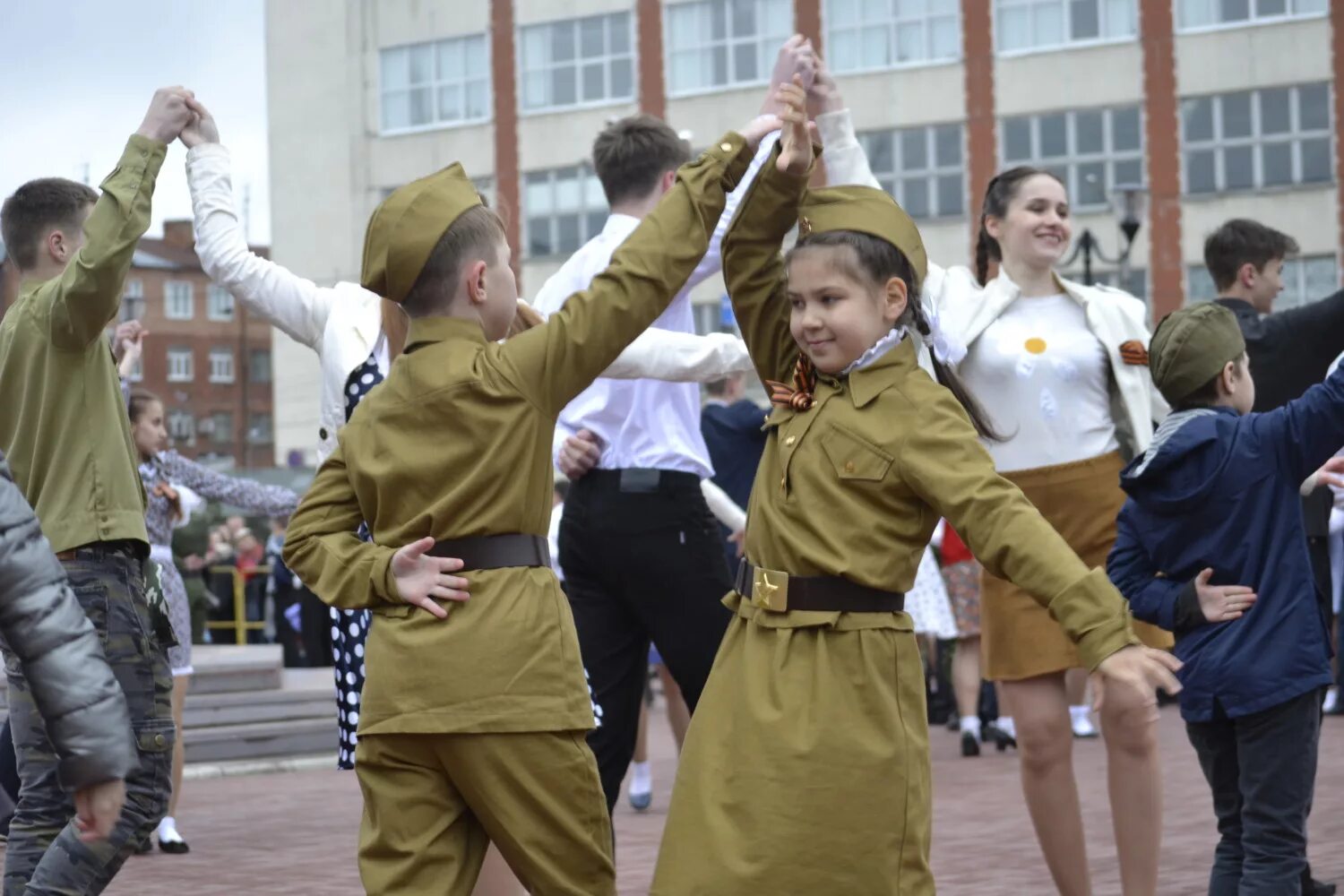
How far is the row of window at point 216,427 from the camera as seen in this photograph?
97.2m

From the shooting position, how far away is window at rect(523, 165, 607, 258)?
1937 inches

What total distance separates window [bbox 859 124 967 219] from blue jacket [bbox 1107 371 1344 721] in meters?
40.1

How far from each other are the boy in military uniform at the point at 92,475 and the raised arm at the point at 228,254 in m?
0.14

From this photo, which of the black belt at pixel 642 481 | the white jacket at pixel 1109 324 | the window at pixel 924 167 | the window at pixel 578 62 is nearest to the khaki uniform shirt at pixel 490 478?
the black belt at pixel 642 481

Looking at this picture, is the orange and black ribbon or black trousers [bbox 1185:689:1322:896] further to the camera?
black trousers [bbox 1185:689:1322:896]

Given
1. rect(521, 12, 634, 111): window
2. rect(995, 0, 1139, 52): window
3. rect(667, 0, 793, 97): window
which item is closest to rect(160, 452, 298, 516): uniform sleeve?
rect(995, 0, 1139, 52): window

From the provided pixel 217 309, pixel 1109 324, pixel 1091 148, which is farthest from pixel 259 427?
pixel 1109 324

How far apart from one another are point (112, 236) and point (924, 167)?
4146 cm

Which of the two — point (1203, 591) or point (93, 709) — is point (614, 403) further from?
point (93, 709)

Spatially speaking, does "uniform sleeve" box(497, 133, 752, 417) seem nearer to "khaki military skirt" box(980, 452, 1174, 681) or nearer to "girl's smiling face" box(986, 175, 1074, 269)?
"khaki military skirt" box(980, 452, 1174, 681)

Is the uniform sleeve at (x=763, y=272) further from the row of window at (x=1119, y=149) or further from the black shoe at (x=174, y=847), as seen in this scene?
the row of window at (x=1119, y=149)

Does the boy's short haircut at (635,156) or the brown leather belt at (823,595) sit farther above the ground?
the boy's short haircut at (635,156)

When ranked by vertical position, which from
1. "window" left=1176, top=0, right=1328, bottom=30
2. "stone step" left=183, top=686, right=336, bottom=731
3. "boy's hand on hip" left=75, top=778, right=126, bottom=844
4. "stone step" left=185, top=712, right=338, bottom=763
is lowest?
"stone step" left=185, top=712, right=338, bottom=763

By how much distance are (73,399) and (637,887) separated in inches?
110
